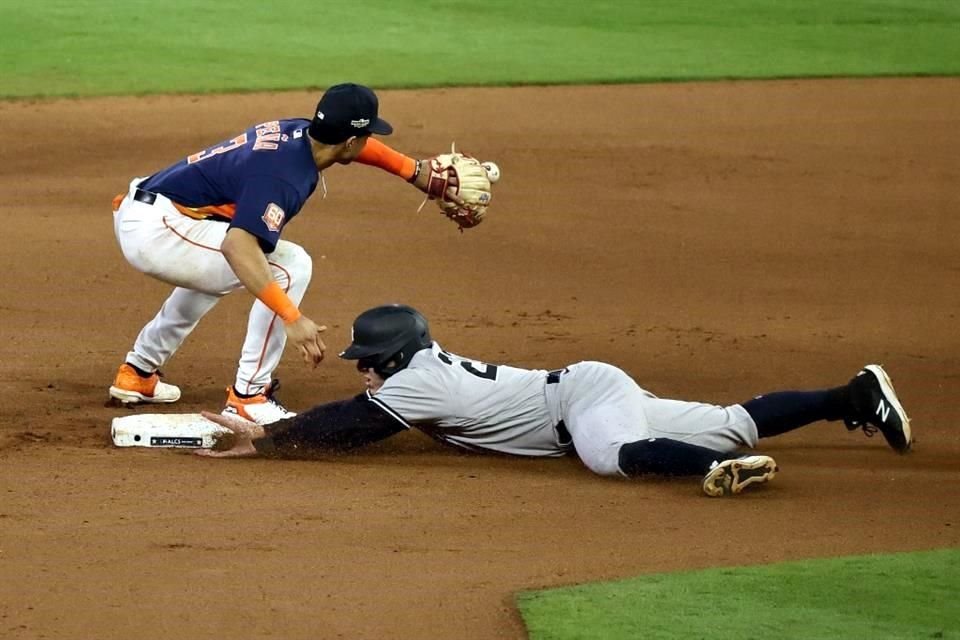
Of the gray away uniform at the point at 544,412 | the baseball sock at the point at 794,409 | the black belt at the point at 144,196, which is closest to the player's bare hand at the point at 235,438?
the gray away uniform at the point at 544,412

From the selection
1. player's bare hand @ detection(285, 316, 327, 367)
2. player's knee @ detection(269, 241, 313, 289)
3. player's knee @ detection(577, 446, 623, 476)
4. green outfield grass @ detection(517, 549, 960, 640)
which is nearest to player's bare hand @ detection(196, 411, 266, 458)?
player's bare hand @ detection(285, 316, 327, 367)

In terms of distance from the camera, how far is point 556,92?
15500 mm

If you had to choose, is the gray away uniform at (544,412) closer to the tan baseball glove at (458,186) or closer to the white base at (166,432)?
the white base at (166,432)

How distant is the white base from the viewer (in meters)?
6.85

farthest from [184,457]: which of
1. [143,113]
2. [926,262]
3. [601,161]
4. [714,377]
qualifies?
[143,113]

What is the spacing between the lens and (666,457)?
645 centimetres

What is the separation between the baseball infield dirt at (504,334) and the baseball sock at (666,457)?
0.09 meters

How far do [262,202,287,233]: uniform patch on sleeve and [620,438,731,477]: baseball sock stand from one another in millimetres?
1678

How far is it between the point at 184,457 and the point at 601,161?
23.0ft

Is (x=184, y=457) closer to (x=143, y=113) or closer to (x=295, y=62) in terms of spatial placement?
(x=143, y=113)

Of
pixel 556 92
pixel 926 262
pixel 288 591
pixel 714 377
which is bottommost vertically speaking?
pixel 288 591

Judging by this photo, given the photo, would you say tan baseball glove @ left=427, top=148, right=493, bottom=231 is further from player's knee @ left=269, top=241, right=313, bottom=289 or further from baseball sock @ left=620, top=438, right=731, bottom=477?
baseball sock @ left=620, top=438, right=731, bottom=477

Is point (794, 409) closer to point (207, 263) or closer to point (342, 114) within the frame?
point (342, 114)

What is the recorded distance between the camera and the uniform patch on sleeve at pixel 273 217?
21.9 feet
